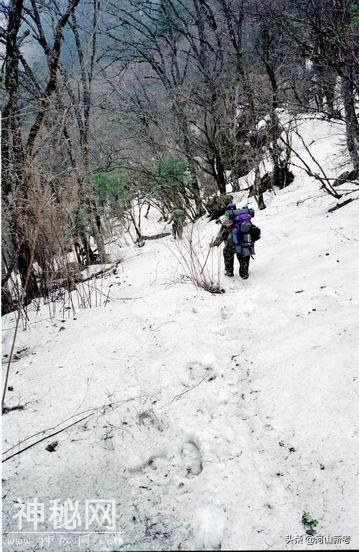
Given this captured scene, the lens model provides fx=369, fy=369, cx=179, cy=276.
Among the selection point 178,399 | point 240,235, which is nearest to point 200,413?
point 178,399

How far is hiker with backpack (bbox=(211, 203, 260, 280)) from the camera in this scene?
3.72 m

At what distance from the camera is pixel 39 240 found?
10.9 feet

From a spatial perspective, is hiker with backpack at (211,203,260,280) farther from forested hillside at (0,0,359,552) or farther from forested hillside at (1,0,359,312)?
forested hillside at (1,0,359,312)

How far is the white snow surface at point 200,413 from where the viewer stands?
138 centimetres

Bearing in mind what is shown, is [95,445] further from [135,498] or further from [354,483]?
[354,483]

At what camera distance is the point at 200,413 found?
6.24 feet

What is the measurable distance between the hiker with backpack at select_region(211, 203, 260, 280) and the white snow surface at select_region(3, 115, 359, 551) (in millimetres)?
471

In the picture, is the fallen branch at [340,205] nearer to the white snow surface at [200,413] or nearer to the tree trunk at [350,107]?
the tree trunk at [350,107]

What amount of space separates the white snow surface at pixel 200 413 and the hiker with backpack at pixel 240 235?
47 cm

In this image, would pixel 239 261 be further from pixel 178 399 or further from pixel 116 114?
pixel 116 114

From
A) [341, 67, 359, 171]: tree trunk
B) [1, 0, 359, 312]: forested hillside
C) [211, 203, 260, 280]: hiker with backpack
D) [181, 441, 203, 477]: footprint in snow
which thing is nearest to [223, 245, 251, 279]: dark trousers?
[211, 203, 260, 280]: hiker with backpack

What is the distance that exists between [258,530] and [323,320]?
157 cm

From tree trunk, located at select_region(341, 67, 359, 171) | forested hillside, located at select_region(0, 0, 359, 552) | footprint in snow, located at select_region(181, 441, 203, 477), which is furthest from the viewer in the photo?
tree trunk, located at select_region(341, 67, 359, 171)

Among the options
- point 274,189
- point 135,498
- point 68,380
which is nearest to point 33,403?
point 68,380
